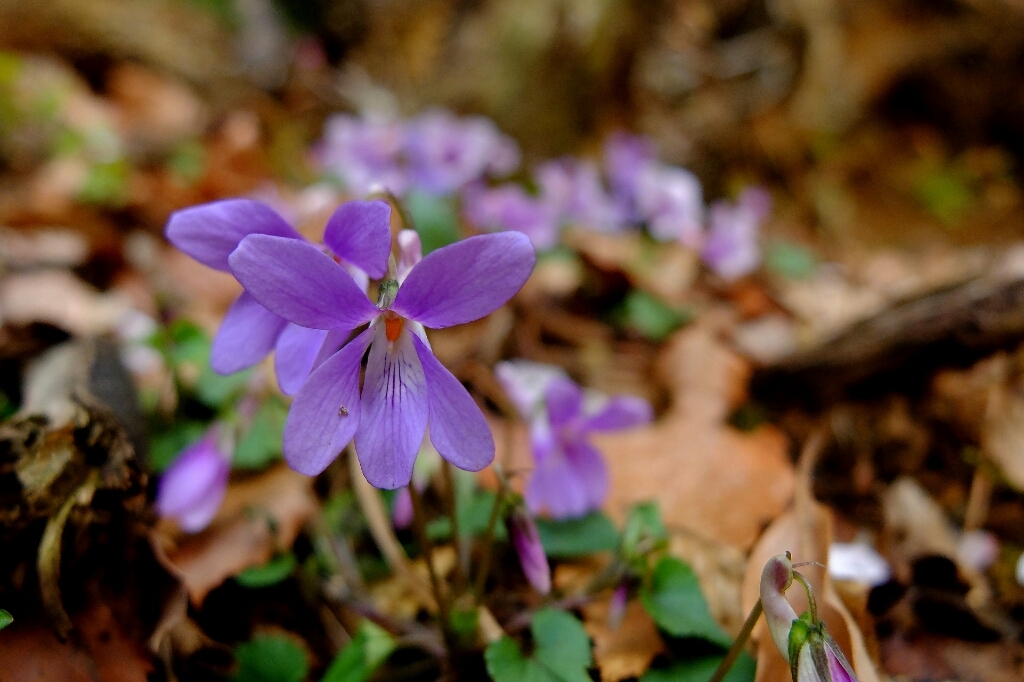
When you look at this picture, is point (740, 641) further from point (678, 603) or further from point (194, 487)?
point (194, 487)

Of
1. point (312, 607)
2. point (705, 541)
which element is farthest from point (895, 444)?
point (312, 607)

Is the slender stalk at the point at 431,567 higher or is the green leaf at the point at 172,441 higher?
the slender stalk at the point at 431,567

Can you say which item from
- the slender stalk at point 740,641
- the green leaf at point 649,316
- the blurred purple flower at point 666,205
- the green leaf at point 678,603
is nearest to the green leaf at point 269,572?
the green leaf at point 678,603

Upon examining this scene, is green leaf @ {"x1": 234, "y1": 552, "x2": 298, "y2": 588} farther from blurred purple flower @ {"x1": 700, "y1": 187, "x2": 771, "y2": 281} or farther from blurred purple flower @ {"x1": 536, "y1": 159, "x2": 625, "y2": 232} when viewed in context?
blurred purple flower @ {"x1": 700, "y1": 187, "x2": 771, "y2": 281}

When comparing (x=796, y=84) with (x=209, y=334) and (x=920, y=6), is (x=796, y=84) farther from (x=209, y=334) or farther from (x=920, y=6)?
(x=209, y=334)

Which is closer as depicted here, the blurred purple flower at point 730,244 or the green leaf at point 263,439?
the green leaf at point 263,439

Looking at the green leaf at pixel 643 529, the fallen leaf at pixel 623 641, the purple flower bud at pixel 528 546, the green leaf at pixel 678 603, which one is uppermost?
the purple flower bud at pixel 528 546

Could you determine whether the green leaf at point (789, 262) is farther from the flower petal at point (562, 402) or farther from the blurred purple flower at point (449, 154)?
the flower petal at point (562, 402)
